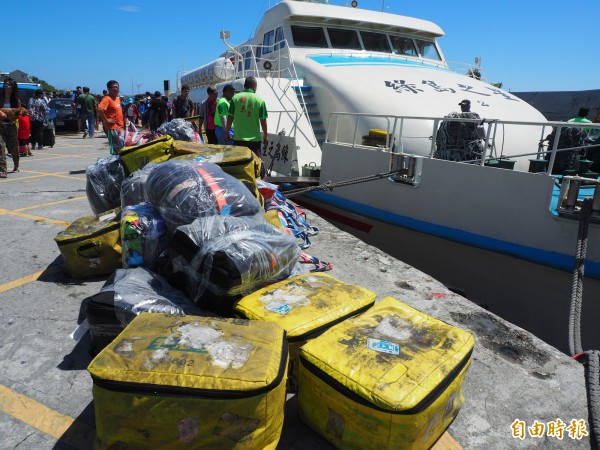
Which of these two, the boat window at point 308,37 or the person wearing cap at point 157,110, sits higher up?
the boat window at point 308,37

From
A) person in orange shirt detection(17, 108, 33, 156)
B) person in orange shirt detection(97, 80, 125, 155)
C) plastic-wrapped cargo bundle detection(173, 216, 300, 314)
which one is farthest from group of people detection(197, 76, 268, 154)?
person in orange shirt detection(17, 108, 33, 156)

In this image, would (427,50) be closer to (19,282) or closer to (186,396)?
(19,282)

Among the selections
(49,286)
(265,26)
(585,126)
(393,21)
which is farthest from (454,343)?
(265,26)

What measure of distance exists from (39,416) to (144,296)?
71cm

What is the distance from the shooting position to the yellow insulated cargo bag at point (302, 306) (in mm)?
2049

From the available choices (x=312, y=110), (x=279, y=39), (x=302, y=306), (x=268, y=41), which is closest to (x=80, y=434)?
(x=302, y=306)

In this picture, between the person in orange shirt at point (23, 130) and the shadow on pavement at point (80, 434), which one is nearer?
the shadow on pavement at point (80, 434)

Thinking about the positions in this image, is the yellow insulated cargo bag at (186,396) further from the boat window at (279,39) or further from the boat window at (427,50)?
the boat window at (427,50)

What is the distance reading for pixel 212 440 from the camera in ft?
5.16

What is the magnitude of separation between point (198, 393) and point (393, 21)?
924cm

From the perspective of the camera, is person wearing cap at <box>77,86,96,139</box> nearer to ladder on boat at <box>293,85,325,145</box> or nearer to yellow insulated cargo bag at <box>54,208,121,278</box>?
ladder on boat at <box>293,85,325,145</box>

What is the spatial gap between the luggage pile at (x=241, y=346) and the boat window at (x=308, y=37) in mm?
6725

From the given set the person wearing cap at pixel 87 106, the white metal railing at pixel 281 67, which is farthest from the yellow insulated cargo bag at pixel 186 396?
the person wearing cap at pixel 87 106

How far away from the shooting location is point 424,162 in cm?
465
